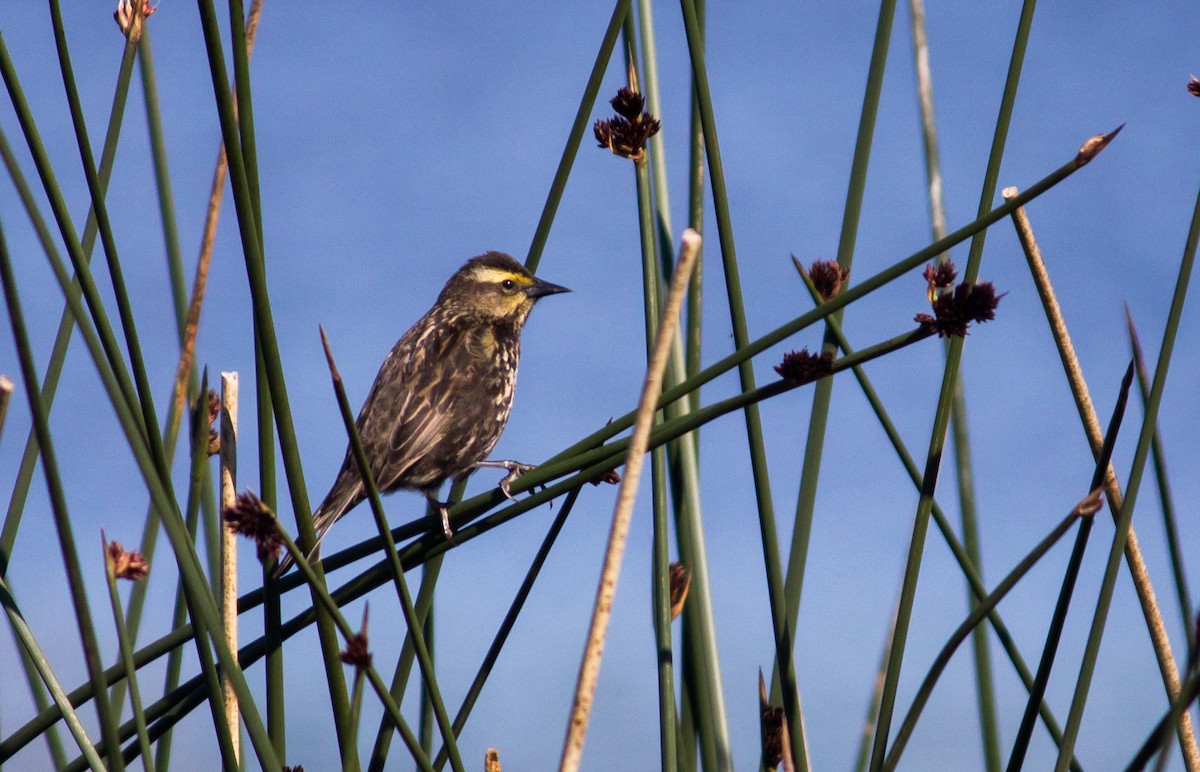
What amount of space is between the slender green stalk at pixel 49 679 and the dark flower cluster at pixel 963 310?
2.12m

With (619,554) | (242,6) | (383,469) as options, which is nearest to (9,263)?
(242,6)

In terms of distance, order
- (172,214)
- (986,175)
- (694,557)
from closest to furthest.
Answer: (986,175) → (694,557) → (172,214)

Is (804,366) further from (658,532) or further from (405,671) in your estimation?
(405,671)

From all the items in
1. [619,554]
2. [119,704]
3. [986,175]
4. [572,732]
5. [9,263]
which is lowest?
[572,732]

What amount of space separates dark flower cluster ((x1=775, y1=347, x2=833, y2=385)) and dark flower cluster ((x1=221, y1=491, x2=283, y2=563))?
1.18 m

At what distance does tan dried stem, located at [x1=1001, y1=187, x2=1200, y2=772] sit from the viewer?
295 cm

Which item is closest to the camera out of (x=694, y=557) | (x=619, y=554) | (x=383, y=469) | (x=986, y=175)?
(x=619, y=554)

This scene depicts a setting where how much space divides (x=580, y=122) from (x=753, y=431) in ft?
4.11

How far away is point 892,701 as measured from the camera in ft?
8.30

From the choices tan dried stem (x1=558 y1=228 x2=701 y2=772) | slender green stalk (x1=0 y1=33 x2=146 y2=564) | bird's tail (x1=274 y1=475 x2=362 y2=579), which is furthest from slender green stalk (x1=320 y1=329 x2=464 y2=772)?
bird's tail (x1=274 y1=475 x2=362 y2=579)

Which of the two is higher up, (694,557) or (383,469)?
(383,469)

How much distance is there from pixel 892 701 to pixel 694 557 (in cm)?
84

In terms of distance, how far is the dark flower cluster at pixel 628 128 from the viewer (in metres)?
3.14

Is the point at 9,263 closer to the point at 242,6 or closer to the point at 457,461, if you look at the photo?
the point at 242,6
